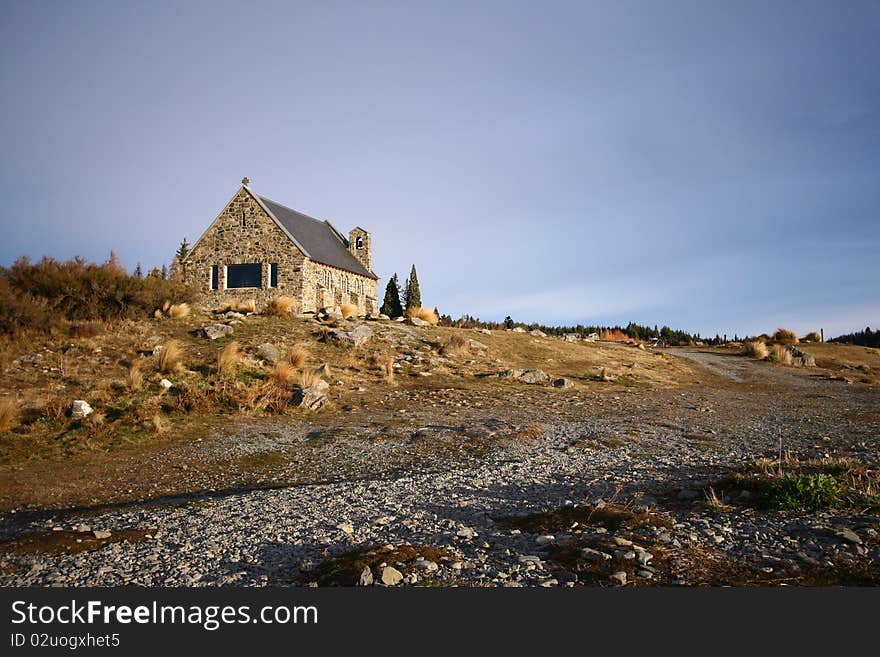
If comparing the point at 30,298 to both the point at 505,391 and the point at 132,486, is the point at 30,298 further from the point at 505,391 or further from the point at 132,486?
the point at 505,391

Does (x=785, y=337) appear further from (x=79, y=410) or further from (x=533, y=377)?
(x=79, y=410)

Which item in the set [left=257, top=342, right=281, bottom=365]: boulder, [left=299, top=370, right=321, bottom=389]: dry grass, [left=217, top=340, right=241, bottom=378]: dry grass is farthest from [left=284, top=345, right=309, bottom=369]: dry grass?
[left=217, top=340, right=241, bottom=378]: dry grass

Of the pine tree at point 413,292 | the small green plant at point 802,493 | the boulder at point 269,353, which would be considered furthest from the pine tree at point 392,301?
the small green plant at point 802,493

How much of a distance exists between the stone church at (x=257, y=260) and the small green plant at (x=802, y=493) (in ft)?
95.7

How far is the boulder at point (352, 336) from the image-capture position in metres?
20.7

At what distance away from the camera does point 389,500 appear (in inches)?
269

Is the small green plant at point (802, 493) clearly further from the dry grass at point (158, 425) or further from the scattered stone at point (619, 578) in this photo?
the dry grass at point (158, 425)

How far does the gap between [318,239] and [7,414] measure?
1127 inches

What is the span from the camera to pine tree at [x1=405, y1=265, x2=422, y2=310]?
45.9 meters

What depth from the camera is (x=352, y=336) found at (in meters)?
21.0

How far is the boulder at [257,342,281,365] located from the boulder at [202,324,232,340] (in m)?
2.24

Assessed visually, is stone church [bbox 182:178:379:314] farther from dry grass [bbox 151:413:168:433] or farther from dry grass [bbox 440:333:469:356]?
dry grass [bbox 151:413:168:433]

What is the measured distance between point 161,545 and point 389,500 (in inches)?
99.7

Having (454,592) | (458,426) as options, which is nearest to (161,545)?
(454,592)
